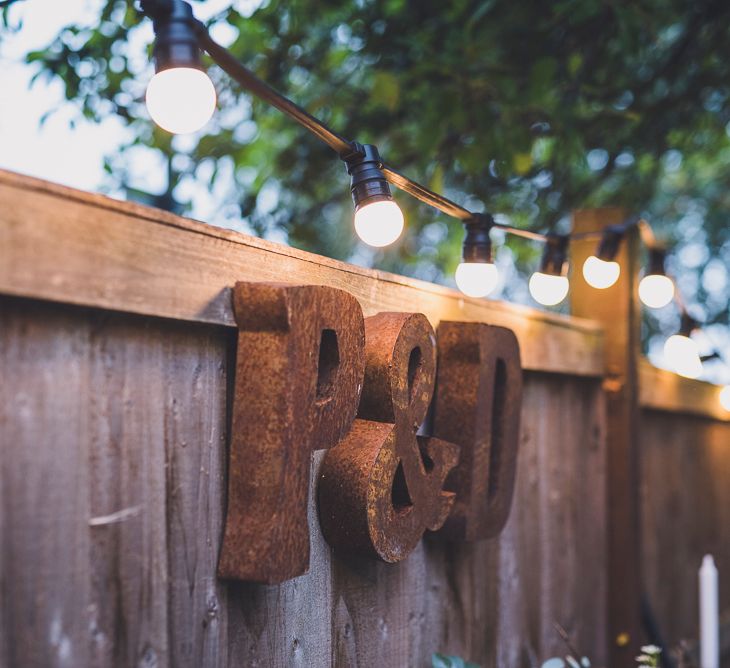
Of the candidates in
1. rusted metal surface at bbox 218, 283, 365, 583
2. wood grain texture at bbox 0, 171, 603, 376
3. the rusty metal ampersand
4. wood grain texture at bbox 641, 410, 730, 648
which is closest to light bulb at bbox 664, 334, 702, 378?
wood grain texture at bbox 641, 410, 730, 648

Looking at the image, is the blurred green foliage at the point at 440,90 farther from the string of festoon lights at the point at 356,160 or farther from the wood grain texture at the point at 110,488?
the wood grain texture at the point at 110,488

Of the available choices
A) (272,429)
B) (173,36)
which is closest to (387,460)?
(272,429)

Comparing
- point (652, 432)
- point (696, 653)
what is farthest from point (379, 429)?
point (696, 653)

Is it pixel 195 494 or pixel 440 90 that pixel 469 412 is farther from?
pixel 440 90

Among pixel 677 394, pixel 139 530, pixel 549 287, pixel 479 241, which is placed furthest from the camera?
pixel 677 394

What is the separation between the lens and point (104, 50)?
2.02 metres

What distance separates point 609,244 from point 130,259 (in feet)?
4.83

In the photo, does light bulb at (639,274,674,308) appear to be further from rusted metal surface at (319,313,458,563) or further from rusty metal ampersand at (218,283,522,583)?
rusted metal surface at (319,313,458,563)

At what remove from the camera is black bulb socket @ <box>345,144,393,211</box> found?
1.17 metres

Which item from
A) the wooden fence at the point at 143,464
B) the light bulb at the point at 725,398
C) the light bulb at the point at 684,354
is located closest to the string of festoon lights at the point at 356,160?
the wooden fence at the point at 143,464

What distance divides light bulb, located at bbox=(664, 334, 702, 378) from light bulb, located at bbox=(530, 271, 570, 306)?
778mm

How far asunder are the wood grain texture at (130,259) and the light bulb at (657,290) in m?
1.24

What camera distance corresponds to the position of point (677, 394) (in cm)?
272

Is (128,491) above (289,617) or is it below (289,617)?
above
